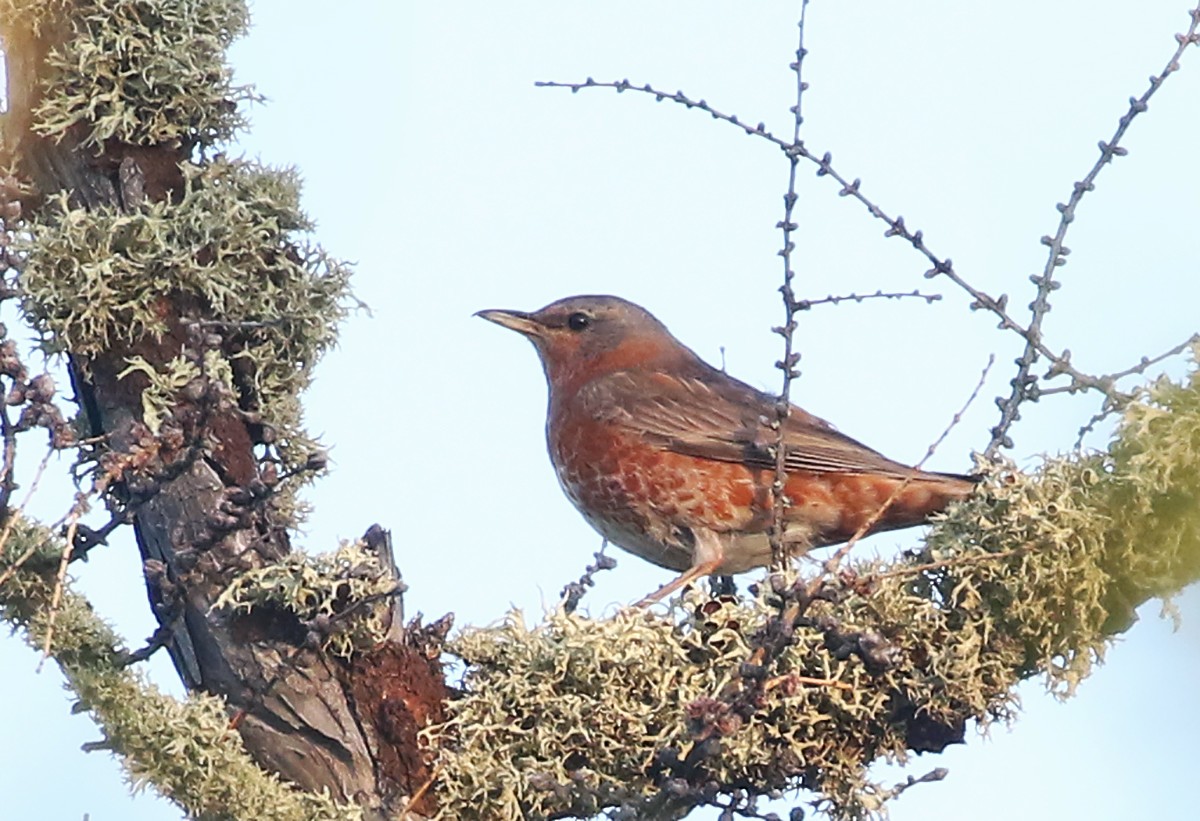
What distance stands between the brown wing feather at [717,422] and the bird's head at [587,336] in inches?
7.1

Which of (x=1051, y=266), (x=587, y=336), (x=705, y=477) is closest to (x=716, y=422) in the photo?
(x=705, y=477)

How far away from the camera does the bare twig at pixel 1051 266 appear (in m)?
4.16

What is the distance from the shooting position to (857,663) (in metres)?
4.01

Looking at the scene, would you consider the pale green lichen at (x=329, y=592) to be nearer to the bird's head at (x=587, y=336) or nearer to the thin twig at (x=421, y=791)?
the thin twig at (x=421, y=791)

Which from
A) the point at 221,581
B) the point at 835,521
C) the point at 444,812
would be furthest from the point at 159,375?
the point at 835,521

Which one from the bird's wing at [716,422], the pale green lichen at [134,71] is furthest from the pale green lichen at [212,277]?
the bird's wing at [716,422]

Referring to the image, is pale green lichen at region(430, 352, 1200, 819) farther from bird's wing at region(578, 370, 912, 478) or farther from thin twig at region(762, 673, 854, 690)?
bird's wing at region(578, 370, 912, 478)

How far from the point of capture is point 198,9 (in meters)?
4.97

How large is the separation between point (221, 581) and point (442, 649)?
57 centimetres

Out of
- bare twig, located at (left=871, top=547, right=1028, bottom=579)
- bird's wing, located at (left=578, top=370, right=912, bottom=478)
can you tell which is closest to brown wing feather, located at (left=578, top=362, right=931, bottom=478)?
bird's wing, located at (left=578, top=370, right=912, bottom=478)

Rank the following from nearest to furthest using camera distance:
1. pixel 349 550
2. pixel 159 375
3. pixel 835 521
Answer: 1. pixel 349 550
2. pixel 159 375
3. pixel 835 521

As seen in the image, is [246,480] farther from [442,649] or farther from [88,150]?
[88,150]

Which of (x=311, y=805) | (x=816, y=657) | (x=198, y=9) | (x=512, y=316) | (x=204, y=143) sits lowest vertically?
(x=311, y=805)

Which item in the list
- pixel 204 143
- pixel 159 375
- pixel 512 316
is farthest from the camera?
pixel 512 316
